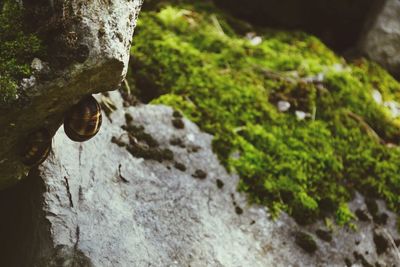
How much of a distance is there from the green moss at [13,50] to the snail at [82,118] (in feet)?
1.32

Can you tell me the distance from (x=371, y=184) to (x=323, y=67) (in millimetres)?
1797

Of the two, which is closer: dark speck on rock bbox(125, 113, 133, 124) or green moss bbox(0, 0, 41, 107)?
green moss bbox(0, 0, 41, 107)

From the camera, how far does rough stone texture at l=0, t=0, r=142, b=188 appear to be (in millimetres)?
2436

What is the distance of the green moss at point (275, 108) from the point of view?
160 inches

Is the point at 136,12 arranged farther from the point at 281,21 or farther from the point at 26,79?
the point at 281,21

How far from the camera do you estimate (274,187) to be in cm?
396

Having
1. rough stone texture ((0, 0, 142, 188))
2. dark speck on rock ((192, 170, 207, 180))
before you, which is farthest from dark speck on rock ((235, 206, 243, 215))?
rough stone texture ((0, 0, 142, 188))

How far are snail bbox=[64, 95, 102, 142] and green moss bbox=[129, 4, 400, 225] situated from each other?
149 cm

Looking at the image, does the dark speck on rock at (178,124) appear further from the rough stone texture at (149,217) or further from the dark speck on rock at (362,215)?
the dark speck on rock at (362,215)

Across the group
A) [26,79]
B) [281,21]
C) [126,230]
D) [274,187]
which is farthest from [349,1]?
[26,79]

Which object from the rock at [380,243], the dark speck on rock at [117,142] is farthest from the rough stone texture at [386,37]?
the dark speck on rock at [117,142]

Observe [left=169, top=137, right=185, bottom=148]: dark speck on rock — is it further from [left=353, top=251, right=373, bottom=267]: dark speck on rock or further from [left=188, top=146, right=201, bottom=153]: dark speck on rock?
[left=353, top=251, right=373, bottom=267]: dark speck on rock

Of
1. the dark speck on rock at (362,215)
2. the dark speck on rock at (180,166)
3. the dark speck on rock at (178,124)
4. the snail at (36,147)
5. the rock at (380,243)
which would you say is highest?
the snail at (36,147)

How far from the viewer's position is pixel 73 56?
243 cm
